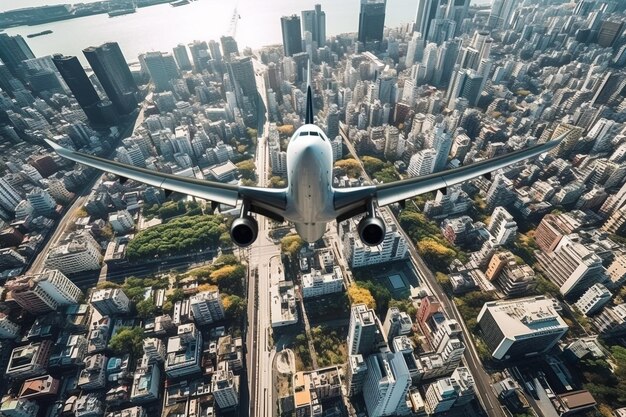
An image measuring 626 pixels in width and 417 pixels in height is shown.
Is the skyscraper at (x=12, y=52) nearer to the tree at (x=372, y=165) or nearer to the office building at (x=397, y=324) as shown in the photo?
the tree at (x=372, y=165)

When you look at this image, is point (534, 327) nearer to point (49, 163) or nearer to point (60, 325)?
point (60, 325)

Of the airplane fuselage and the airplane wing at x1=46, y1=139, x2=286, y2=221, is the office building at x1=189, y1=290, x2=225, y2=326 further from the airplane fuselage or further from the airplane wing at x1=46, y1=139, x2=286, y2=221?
the airplane fuselage

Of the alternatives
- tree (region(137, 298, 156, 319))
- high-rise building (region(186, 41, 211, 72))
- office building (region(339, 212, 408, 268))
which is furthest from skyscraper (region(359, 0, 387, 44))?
tree (region(137, 298, 156, 319))

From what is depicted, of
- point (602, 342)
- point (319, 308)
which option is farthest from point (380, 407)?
point (602, 342)

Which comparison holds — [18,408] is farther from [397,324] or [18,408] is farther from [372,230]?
[372,230]

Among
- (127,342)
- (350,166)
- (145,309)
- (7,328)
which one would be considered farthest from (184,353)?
(350,166)
